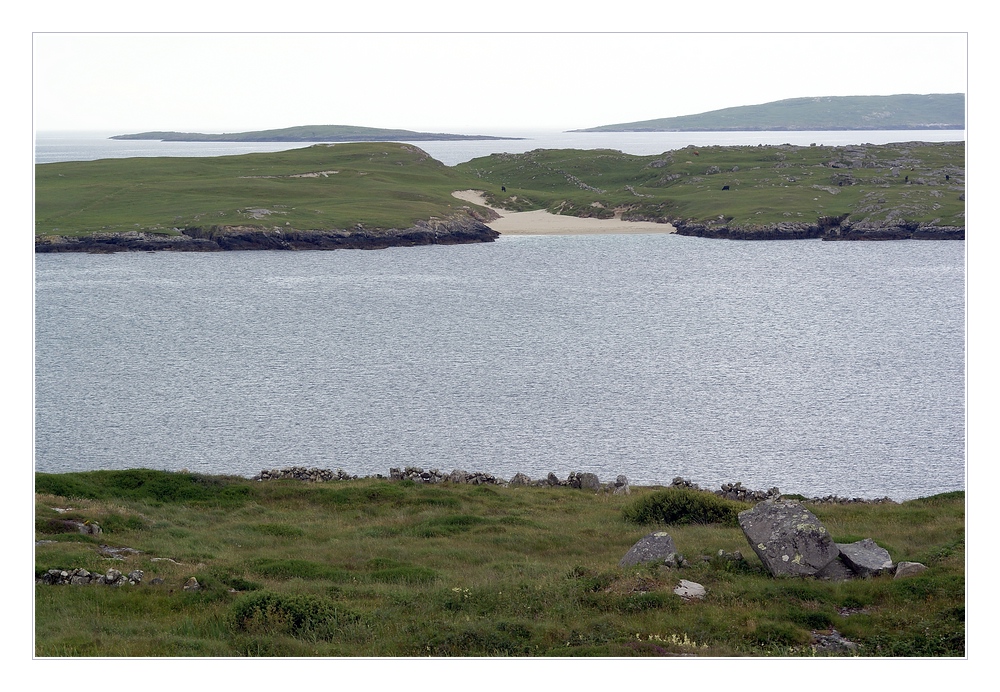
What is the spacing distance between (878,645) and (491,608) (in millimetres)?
8800

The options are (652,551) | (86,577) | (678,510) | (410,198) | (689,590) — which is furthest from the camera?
(410,198)

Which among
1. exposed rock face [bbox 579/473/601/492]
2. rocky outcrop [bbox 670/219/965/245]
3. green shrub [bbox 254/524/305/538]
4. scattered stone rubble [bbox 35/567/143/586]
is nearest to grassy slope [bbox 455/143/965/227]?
rocky outcrop [bbox 670/219/965/245]

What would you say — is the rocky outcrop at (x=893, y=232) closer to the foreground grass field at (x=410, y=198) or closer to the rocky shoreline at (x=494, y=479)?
the foreground grass field at (x=410, y=198)

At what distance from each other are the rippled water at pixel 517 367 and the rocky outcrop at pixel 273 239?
156 inches

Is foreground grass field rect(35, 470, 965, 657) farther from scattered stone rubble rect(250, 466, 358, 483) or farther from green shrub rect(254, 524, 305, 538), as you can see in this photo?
scattered stone rubble rect(250, 466, 358, 483)

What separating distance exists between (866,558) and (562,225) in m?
151

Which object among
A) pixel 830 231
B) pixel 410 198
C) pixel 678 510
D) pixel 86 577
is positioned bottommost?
pixel 678 510

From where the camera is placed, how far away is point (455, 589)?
2333cm

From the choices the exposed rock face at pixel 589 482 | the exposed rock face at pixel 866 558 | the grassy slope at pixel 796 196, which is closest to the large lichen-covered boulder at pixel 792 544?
the exposed rock face at pixel 866 558

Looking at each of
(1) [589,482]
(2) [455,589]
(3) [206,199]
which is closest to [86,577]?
(2) [455,589]

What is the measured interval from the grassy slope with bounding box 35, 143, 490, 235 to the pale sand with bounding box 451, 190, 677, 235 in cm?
1113

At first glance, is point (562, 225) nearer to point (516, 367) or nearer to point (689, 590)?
point (516, 367)

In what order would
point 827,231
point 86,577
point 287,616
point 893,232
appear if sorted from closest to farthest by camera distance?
point 287,616 < point 86,577 < point 893,232 < point 827,231

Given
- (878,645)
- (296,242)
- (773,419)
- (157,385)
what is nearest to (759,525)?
(878,645)
